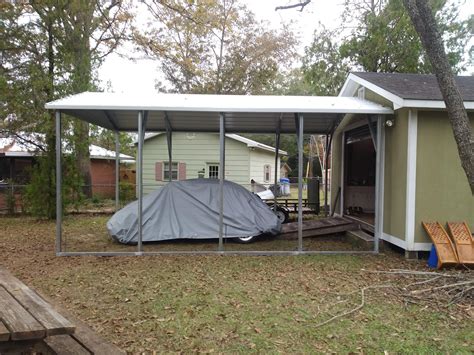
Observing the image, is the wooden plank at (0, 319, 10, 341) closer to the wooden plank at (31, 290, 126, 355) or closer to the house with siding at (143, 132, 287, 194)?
the wooden plank at (31, 290, 126, 355)

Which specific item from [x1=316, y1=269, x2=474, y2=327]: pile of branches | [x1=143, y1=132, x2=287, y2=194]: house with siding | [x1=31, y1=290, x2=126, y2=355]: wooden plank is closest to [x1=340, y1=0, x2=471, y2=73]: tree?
[x1=143, y1=132, x2=287, y2=194]: house with siding

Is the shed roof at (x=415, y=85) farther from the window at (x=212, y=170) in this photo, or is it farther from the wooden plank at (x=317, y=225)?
the window at (x=212, y=170)

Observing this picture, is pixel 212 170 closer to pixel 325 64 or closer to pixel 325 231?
pixel 325 64

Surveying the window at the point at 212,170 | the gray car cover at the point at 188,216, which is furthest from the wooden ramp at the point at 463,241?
the window at the point at 212,170

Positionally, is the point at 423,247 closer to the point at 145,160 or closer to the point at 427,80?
the point at 427,80

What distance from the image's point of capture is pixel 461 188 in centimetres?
727

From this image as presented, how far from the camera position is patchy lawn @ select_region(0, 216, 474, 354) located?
3873mm

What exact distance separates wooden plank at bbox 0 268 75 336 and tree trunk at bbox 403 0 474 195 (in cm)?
482

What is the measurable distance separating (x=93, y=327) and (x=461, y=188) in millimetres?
6675

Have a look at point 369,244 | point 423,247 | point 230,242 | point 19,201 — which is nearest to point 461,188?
point 423,247

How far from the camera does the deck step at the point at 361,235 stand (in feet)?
27.0

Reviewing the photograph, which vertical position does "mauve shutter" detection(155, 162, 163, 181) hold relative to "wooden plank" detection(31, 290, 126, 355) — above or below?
above

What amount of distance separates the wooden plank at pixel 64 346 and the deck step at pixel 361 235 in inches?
250

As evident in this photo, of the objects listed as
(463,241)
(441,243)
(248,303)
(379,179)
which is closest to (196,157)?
(379,179)
